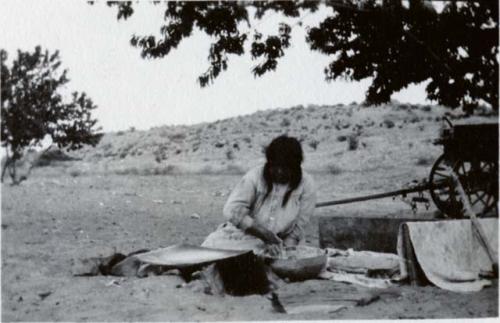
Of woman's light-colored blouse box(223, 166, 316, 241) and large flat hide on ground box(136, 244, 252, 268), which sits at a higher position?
woman's light-colored blouse box(223, 166, 316, 241)

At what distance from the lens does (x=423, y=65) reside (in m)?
4.49

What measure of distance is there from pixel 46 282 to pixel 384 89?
2589 millimetres

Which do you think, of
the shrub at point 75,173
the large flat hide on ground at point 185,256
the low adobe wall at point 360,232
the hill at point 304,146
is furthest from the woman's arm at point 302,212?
the shrub at point 75,173

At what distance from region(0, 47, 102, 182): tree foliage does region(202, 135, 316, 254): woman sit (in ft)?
4.64

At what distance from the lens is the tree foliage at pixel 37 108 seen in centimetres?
446

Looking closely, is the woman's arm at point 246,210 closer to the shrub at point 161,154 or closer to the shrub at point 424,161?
the shrub at point 424,161

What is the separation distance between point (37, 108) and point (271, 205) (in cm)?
222

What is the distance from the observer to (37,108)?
16.8 ft

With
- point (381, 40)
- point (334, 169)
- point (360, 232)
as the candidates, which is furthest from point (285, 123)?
point (381, 40)

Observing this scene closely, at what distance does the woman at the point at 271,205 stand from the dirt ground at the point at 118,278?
0.33m

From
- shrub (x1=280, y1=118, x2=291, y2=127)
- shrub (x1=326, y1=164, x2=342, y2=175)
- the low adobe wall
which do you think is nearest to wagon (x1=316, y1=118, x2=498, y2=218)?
the low adobe wall

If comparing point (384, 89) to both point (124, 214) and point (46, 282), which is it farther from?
point (124, 214)

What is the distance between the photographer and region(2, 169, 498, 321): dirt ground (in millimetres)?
3316

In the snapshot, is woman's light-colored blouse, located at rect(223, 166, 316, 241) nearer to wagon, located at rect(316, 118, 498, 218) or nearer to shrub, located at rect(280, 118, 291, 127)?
wagon, located at rect(316, 118, 498, 218)
